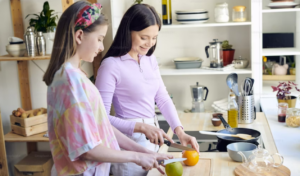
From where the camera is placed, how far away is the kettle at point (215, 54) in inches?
101

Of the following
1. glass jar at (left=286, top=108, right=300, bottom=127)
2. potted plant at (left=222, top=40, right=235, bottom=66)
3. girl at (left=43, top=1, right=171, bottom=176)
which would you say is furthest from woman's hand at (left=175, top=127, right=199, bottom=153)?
potted plant at (left=222, top=40, right=235, bottom=66)

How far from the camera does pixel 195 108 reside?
2.68 metres

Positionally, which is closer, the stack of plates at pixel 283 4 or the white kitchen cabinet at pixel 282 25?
the stack of plates at pixel 283 4

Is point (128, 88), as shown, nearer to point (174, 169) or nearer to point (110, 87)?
point (110, 87)

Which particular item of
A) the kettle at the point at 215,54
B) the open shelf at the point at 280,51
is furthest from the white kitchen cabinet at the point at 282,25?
the kettle at the point at 215,54

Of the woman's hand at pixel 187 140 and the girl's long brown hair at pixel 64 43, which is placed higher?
the girl's long brown hair at pixel 64 43

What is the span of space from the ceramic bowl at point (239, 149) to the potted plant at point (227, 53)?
4.22 feet

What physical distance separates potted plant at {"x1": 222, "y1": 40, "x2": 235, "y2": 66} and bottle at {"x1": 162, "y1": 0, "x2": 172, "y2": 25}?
46 cm

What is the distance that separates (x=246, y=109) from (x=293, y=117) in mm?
252

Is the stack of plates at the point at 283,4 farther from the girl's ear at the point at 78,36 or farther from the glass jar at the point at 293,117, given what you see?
the girl's ear at the point at 78,36

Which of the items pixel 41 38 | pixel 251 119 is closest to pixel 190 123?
pixel 251 119

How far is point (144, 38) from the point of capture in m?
1.49

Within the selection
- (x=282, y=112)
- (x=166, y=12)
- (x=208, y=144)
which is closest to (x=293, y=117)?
(x=282, y=112)

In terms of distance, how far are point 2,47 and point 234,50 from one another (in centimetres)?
175
